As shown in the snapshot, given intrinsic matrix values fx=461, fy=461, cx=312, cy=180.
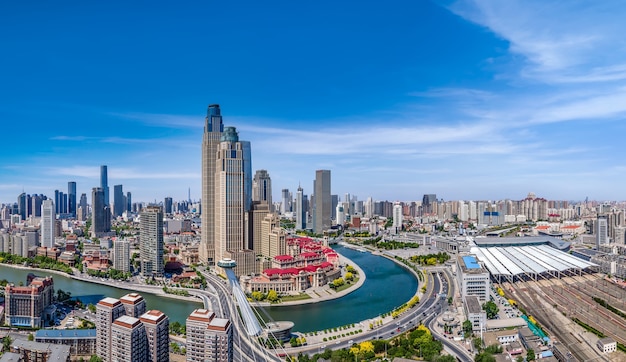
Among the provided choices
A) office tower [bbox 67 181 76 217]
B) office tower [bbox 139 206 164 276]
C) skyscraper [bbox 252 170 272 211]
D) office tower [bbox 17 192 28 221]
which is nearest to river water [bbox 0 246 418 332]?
office tower [bbox 139 206 164 276]

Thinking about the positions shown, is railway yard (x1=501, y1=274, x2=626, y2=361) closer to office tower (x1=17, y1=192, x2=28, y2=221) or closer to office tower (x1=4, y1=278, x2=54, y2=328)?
office tower (x1=4, y1=278, x2=54, y2=328)

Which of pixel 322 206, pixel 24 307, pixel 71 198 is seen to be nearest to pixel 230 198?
pixel 24 307

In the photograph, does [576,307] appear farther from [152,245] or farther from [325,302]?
[152,245]

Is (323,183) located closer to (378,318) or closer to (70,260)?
(70,260)

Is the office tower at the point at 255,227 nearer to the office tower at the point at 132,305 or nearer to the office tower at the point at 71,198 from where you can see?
the office tower at the point at 132,305

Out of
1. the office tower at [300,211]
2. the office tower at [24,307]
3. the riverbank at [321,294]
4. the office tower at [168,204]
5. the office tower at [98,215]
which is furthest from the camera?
the office tower at [168,204]

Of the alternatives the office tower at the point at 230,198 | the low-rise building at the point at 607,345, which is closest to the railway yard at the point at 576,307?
the low-rise building at the point at 607,345
